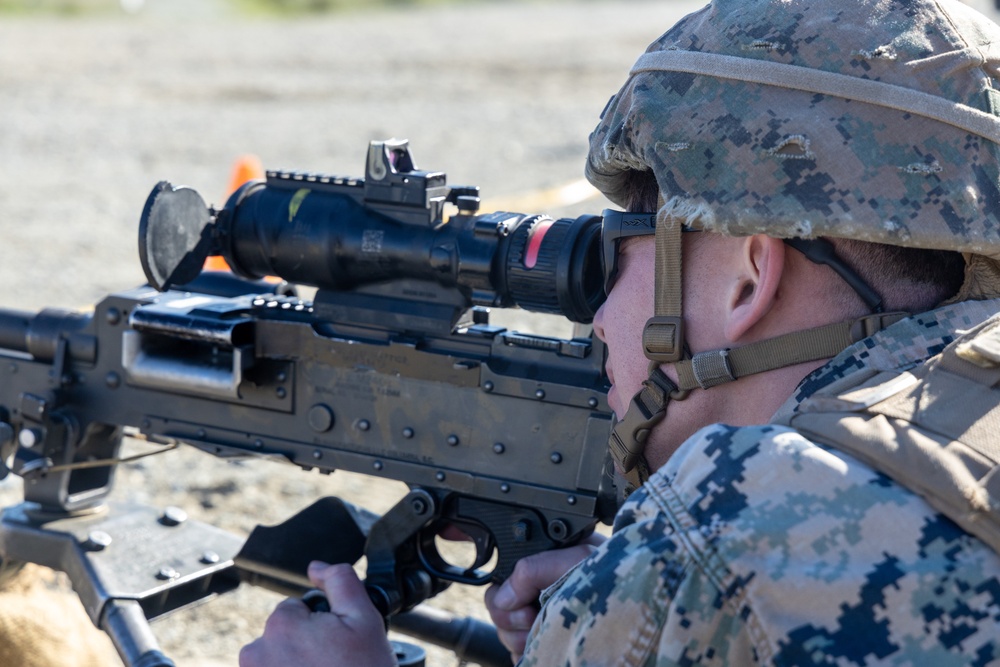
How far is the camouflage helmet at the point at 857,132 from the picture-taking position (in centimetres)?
191

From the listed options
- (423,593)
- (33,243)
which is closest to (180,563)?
Answer: (423,593)

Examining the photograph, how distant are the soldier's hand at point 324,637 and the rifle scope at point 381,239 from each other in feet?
2.47

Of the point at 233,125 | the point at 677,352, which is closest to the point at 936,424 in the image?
the point at 677,352

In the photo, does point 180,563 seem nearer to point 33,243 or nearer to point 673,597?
point 673,597

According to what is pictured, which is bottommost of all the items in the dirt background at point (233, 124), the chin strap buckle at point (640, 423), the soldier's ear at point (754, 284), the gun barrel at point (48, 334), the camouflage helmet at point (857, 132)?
the dirt background at point (233, 124)

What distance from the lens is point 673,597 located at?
162 centimetres

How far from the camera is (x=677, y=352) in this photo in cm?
206

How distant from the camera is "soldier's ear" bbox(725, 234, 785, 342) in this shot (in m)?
1.93

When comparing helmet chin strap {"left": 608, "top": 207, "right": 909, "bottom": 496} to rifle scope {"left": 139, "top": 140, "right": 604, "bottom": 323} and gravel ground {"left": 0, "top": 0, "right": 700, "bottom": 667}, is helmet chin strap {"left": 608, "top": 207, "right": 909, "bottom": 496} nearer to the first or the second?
rifle scope {"left": 139, "top": 140, "right": 604, "bottom": 323}

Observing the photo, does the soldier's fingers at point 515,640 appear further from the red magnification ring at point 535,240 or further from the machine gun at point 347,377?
the red magnification ring at point 535,240

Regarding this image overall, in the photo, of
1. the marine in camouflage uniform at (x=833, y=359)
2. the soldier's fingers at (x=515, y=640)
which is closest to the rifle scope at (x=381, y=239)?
the marine in camouflage uniform at (x=833, y=359)

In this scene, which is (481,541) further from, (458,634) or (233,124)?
(233,124)

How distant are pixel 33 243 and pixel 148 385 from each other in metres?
6.69

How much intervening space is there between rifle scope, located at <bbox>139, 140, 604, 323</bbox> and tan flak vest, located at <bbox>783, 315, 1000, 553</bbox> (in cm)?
100
